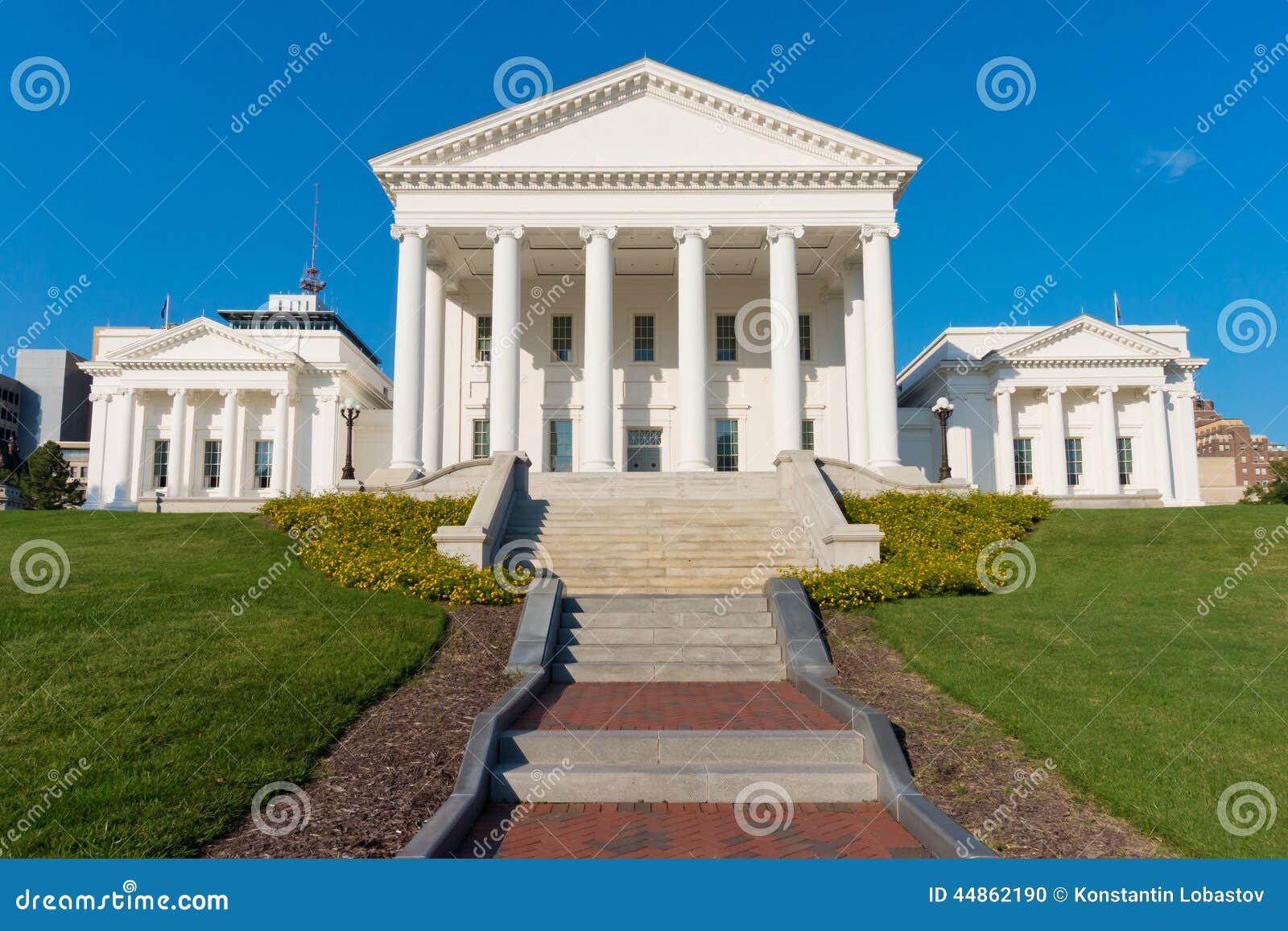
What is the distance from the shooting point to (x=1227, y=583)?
44.1 feet

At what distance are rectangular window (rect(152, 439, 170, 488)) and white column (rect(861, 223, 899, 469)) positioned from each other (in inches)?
1508

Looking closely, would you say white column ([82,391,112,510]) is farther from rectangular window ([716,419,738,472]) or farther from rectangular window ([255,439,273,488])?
rectangular window ([716,419,738,472])

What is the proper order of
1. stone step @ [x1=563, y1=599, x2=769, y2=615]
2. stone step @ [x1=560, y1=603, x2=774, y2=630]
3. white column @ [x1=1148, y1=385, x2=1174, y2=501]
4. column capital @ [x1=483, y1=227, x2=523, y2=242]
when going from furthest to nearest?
white column @ [x1=1148, y1=385, x2=1174, y2=501] → column capital @ [x1=483, y1=227, x2=523, y2=242] → stone step @ [x1=563, y1=599, x2=769, y2=615] → stone step @ [x1=560, y1=603, x2=774, y2=630]

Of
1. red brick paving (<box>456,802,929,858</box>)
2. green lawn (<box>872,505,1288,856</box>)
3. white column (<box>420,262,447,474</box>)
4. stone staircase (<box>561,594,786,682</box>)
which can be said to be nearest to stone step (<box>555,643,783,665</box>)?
stone staircase (<box>561,594,786,682</box>)

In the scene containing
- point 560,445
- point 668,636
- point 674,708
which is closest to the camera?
point 674,708

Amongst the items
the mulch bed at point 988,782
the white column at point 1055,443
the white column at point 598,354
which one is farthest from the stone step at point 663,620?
the white column at point 1055,443

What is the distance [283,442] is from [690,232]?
26.9 metres

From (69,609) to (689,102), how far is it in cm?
2579

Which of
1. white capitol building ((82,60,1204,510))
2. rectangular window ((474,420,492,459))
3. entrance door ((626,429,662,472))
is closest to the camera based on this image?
white capitol building ((82,60,1204,510))

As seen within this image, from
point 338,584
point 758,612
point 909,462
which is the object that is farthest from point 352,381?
point 758,612

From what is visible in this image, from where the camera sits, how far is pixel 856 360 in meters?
31.3

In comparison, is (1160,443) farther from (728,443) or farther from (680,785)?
(680,785)

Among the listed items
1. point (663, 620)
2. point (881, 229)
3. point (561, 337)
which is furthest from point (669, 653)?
point (561, 337)

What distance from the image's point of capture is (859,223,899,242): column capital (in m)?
28.4
